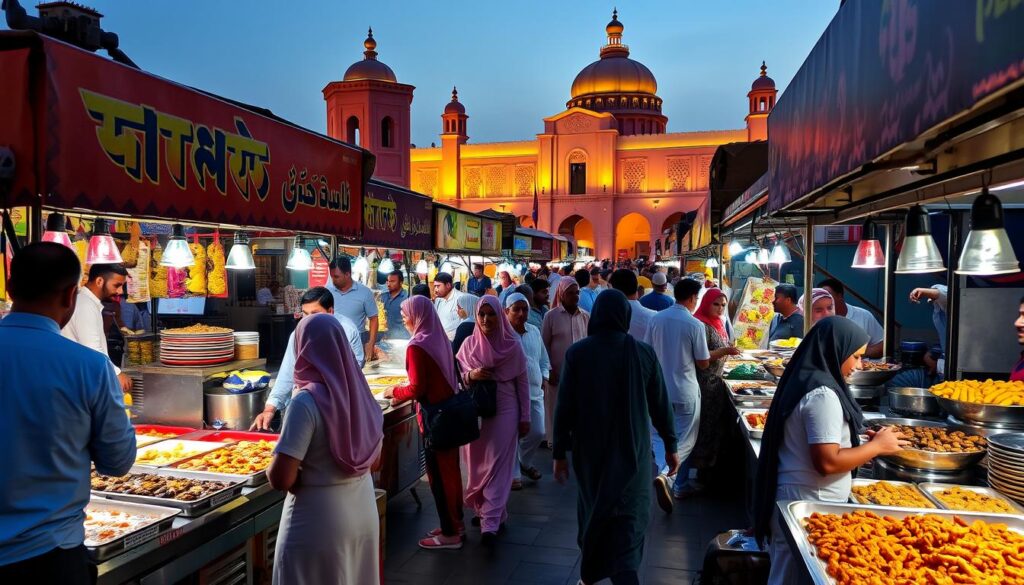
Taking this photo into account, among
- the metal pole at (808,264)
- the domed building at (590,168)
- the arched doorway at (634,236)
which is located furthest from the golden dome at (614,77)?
the metal pole at (808,264)

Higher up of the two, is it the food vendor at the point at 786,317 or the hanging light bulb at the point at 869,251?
the hanging light bulb at the point at 869,251

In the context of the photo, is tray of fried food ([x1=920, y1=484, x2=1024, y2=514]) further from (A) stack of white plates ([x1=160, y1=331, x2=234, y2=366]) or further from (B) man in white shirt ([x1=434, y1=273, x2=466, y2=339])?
(B) man in white shirt ([x1=434, y1=273, x2=466, y2=339])

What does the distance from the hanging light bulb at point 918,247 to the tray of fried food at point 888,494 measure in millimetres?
1053

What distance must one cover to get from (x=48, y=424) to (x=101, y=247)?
2586 mm

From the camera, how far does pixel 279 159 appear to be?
4117mm

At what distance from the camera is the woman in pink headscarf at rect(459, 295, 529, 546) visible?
4934 mm

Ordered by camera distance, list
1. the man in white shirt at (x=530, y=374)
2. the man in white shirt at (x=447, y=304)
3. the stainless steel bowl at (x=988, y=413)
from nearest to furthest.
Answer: the stainless steel bowl at (x=988, y=413) → the man in white shirt at (x=530, y=374) → the man in white shirt at (x=447, y=304)

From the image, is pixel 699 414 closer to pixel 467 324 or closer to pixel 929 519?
pixel 467 324

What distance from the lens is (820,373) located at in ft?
9.31

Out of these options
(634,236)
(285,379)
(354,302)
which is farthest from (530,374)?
(634,236)

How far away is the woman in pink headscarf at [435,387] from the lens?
4438 mm

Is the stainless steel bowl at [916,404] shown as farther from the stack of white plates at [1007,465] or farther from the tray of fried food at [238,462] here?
the tray of fried food at [238,462]

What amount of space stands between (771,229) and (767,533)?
4549 mm

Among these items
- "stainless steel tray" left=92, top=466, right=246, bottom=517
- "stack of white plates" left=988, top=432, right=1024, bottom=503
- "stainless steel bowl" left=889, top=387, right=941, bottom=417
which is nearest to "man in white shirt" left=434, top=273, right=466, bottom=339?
"stainless steel tray" left=92, top=466, right=246, bottom=517
